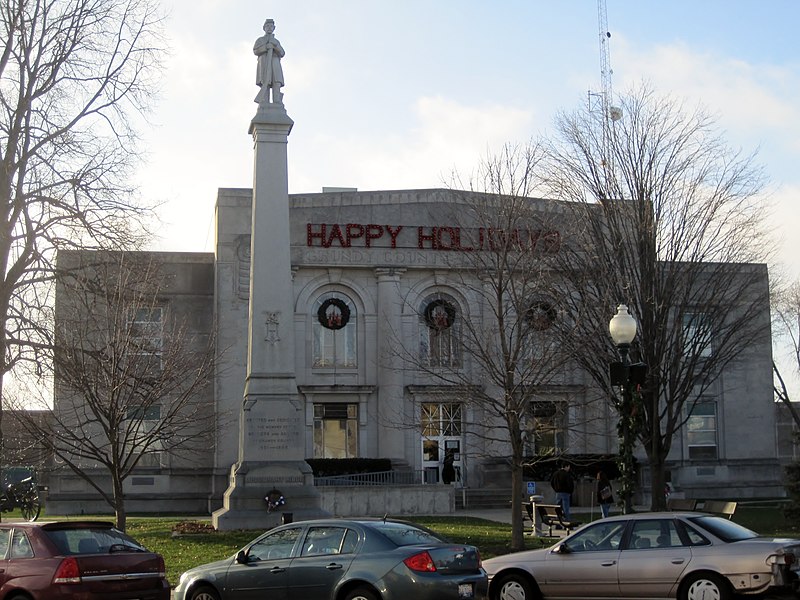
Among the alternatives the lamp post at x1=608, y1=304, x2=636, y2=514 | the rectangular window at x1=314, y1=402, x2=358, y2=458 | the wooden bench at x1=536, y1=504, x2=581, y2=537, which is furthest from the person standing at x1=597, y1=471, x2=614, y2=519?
the rectangular window at x1=314, y1=402, x2=358, y2=458

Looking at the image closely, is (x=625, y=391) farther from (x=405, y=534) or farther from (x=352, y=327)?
(x=352, y=327)

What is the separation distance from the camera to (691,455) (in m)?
48.1

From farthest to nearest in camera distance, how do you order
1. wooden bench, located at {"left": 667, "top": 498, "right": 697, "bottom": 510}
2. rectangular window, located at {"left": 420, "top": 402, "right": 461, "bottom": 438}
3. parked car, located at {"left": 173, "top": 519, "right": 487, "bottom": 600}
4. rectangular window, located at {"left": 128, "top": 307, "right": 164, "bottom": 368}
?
rectangular window, located at {"left": 420, "top": 402, "right": 461, "bottom": 438}, wooden bench, located at {"left": 667, "top": 498, "right": 697, "bottom": 510}, rectangular window, located at {"left": 128, "top": 307, "right": 164, "bottom": 368}, parked car, located at {"left": 173, "top": 519, "right": 487, "bottom": 600}

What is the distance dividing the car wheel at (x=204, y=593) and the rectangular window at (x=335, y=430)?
30.2 meters

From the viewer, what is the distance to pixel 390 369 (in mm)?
43344

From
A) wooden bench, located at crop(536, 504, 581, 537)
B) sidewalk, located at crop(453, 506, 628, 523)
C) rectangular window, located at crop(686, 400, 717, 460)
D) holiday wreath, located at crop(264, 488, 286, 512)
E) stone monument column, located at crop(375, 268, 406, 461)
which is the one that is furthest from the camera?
rectangular window, located at crop(686, 400, 717, 460)

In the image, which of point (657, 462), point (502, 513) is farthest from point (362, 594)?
point (502, 513)

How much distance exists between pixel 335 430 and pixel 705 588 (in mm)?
31857

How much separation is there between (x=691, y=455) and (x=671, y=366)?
2322 cm

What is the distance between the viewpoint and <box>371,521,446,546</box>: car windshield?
1286 cm

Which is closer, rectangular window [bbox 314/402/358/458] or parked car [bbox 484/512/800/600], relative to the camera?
parked car [bbox 484/512/800/600]

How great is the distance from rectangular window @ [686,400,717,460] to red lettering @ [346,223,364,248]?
1752 cm

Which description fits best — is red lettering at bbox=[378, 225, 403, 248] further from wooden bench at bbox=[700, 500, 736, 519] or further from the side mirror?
the side mirror

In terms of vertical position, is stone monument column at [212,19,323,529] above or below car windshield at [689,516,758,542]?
above
